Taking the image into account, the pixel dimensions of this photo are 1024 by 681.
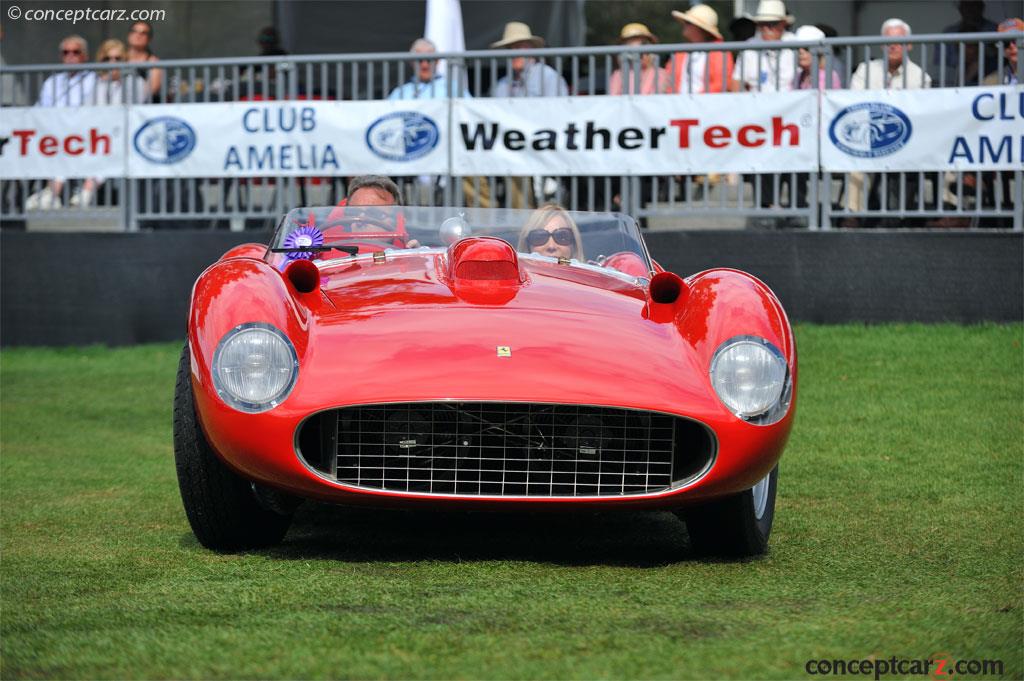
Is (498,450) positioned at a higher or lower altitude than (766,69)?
lower

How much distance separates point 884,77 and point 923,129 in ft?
1.60

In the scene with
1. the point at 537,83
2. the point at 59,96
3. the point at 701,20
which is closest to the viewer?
the point at 537,83

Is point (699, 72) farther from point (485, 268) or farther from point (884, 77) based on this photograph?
point (485, 268)

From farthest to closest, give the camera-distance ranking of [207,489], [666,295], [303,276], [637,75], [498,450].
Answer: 1. [637,75]
2. [666,295]
3. [303,276]
4. [207,489]
5. [498,450]

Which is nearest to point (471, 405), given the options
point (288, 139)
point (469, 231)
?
point (469, 231)

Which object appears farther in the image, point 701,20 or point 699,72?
point 701,20

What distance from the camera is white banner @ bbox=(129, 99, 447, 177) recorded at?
381 inches

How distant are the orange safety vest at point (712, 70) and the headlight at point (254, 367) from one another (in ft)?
19.5

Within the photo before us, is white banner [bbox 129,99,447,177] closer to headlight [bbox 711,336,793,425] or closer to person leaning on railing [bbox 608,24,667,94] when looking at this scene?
person leaning on railing [bbox 608,24,667,94]

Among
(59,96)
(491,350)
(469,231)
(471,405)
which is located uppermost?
(59,96)

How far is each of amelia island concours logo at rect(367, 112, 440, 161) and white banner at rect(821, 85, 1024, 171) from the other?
2581 millimetres

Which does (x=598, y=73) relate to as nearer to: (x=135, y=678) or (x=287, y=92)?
(x=287, y=92)

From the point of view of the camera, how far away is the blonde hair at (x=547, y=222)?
5328mm

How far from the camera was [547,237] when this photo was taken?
5.33 m
